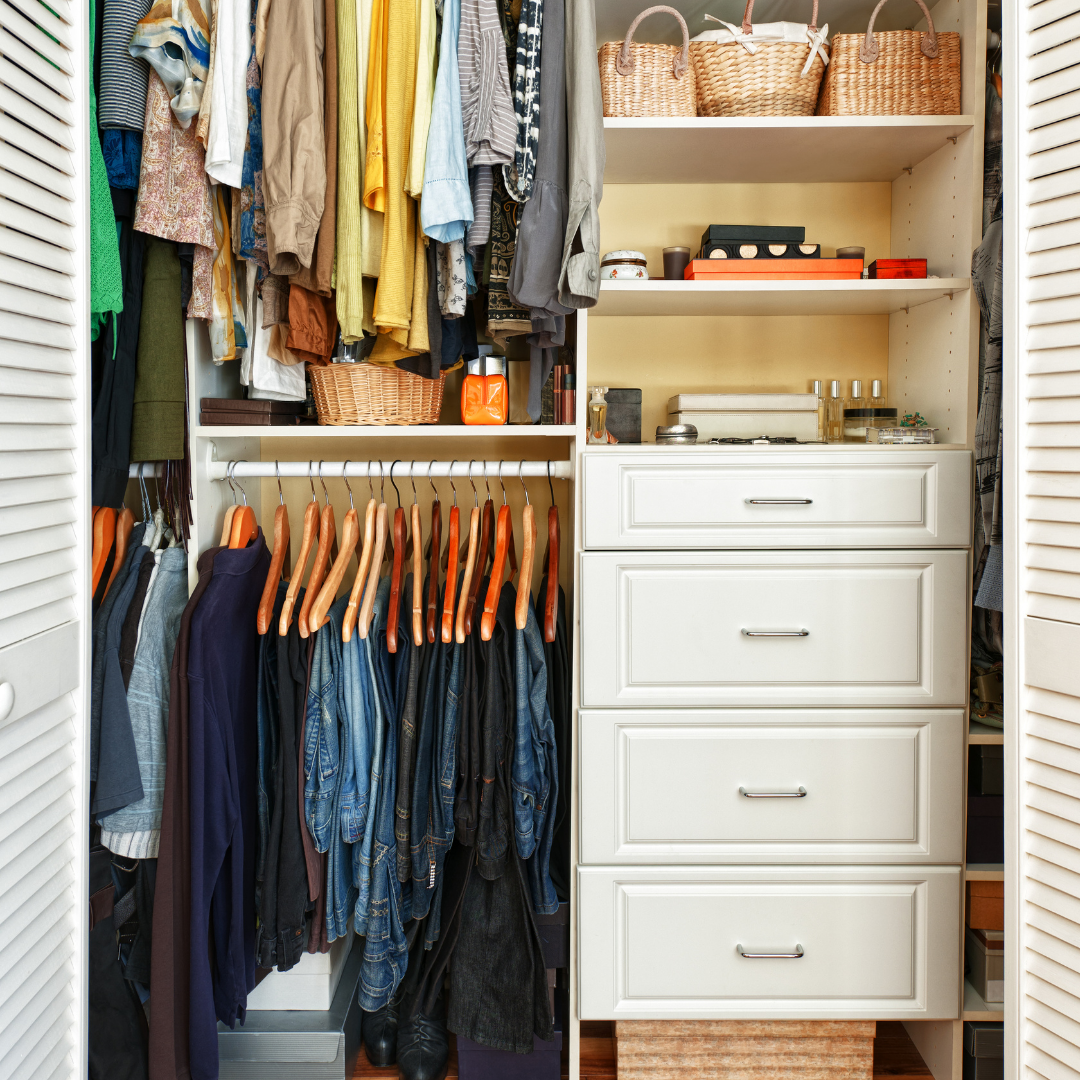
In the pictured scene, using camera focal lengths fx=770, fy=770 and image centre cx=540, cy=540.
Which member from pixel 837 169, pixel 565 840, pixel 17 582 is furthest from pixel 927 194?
pixel 17 582

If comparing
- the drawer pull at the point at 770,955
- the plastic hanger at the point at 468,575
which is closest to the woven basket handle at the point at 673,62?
the plastic hanger at the point at 468,575

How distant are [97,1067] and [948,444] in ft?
7.07

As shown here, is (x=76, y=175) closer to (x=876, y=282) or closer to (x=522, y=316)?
(x=522, y=316)

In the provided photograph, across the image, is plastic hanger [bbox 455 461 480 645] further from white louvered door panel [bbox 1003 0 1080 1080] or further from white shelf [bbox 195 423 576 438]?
white louvered door panel [bbox 1003 0 1080 1080]

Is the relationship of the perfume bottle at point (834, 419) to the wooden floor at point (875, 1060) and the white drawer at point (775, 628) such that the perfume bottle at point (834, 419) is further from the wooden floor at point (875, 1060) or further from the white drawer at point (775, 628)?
the wooden floor at point (875, 1060)

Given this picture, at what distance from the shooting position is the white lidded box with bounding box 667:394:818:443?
1784mm

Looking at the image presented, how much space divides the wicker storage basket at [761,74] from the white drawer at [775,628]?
965 millimetres

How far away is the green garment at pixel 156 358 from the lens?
152 centimetres

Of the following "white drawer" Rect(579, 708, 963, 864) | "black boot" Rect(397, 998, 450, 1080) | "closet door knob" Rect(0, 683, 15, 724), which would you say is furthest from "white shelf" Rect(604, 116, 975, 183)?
"black boot" Rect(397, 998, 450, 1080)

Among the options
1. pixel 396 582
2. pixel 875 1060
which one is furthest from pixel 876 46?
pixel 875 1060

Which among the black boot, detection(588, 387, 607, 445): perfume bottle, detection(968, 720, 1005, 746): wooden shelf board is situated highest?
detection(588, 387, 607, 445): perfume bottle

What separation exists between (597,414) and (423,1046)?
1.48 m

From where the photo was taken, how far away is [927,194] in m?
1.79

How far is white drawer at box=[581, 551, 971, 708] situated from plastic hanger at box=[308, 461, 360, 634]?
51 centimetres
